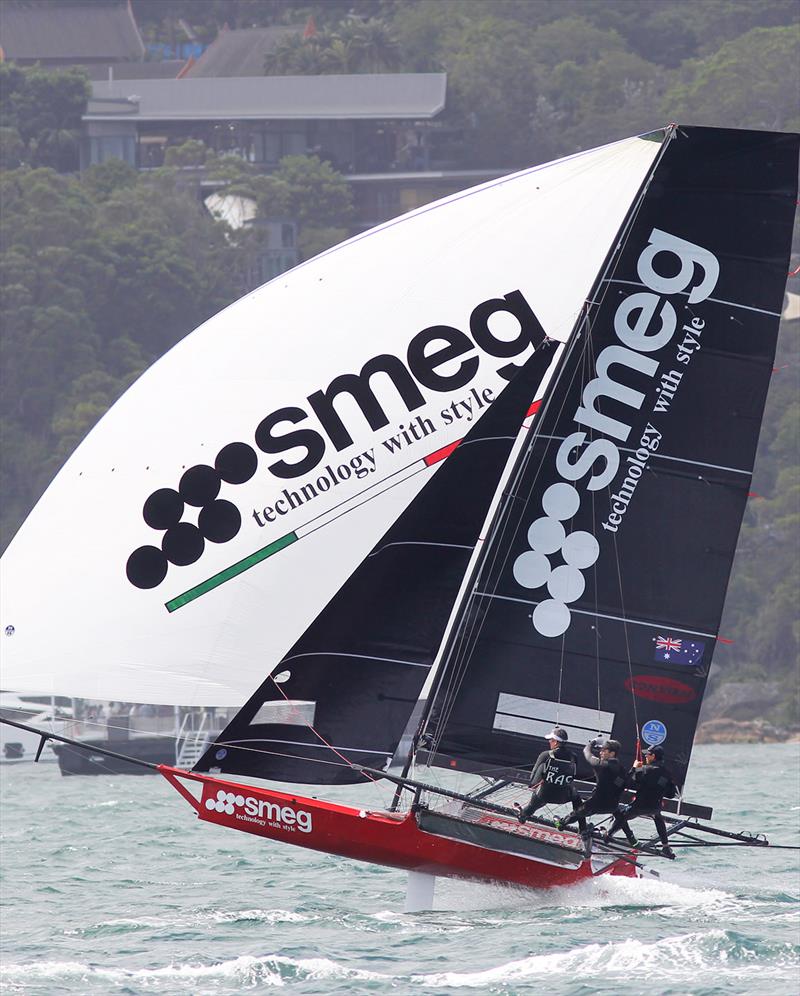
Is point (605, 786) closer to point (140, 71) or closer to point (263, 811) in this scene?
point (263, 811)

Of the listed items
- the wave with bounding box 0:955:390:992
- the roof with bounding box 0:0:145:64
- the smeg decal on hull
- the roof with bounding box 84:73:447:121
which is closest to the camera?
the wave with bounding box 0:955:390:992

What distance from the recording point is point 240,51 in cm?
8319

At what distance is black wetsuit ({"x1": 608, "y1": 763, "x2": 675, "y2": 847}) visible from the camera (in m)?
12.2

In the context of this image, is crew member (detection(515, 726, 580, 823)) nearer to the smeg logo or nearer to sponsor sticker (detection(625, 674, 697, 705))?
sponsor sticker (detection(625, 674, 697, 705))

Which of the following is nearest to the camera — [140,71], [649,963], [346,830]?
[649,963]

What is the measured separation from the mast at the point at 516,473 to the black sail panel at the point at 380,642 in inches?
3.8

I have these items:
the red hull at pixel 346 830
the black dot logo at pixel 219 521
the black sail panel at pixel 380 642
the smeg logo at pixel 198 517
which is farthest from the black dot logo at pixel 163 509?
the red hull at pixel 346 830

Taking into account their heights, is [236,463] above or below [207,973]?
above

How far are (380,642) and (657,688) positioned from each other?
71.6 inches

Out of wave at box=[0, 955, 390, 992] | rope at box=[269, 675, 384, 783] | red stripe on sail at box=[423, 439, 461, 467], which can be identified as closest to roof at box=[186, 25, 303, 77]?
red stripe on sail at box=[423, 439, 461, 467]

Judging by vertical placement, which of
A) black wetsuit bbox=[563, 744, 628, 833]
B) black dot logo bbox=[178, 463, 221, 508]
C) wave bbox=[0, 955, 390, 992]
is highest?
black dot logo bbox=[178, 463, 221, 508]

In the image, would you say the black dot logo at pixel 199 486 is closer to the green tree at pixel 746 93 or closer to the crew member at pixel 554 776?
the crew member at pixel 554 776

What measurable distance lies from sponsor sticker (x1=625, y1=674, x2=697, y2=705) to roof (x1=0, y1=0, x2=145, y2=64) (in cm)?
7649

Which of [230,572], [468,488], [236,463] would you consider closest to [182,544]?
[230,572]
